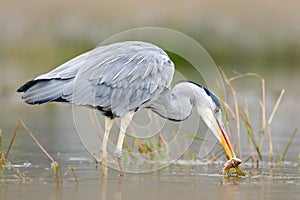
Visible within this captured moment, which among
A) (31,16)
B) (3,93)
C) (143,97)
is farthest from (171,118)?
(31,16)

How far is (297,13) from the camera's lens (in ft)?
80.3

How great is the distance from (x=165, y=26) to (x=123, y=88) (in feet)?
44.2

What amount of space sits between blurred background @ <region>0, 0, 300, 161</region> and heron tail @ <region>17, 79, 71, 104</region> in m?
10.1

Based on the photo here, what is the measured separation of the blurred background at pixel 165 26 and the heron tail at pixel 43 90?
10137 millimetres

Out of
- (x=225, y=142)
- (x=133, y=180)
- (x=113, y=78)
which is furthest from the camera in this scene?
(x=225, y=142)

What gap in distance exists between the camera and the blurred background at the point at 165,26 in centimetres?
2112

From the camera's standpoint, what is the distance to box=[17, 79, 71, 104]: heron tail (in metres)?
8.55

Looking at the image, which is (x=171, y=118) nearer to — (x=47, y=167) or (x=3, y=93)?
(x=47, y=167)

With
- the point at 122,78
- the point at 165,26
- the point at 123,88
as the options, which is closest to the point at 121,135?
the point at 123,88

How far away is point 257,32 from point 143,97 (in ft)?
48.4

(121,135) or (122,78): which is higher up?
→ (122,78)

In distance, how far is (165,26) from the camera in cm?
2250

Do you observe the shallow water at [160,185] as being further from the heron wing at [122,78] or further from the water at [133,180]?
the heron wing at [122,78]

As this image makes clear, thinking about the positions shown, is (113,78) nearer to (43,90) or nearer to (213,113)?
(43,90)
